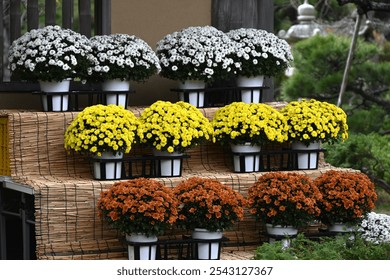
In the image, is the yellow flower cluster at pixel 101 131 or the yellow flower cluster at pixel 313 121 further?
the yellow flower cluster at pixel 313 121

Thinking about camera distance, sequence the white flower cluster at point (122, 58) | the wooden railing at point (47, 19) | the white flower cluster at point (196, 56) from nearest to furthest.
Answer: the white flower cluster at point (122, 58), the white flower cluster at point (196, 56), the wooden railing at point (47, 19)

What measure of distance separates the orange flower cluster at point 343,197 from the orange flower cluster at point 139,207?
4.00 ft

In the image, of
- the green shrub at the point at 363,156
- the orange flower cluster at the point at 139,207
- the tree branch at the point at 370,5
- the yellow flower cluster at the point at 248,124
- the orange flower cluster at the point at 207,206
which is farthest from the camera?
the green shrub at the point at 363,156

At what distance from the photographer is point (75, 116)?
820 cm

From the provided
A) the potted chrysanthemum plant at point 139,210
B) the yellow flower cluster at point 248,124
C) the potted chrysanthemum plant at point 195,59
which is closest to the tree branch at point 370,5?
the potted chrysanthemum plant at point 195,59

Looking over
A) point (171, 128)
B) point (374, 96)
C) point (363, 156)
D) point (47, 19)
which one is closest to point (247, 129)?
point (171, 128)

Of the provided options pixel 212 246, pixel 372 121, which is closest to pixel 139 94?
pixel 212 246

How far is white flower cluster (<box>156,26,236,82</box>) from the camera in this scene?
873 cm

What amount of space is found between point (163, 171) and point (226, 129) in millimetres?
568

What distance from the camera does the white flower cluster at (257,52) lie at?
8898mm

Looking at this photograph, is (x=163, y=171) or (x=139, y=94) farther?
(x=139, y=94)

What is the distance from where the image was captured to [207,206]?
24.7ft

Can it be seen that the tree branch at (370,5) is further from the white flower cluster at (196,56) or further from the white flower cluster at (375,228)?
the white flower cluster at (375,228)
